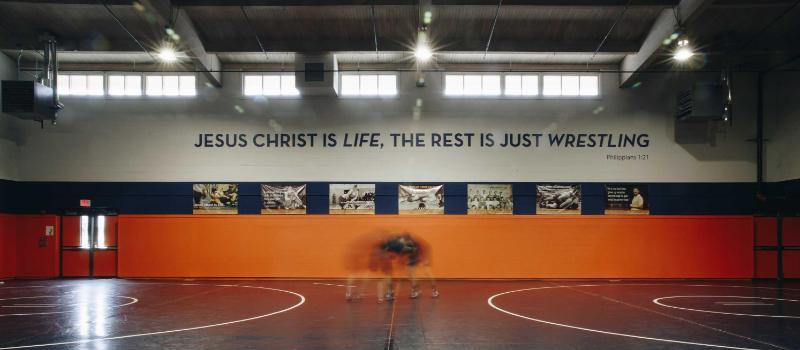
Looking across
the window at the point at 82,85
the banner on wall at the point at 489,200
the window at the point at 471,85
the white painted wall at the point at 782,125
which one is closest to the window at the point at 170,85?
the window at the point at 82,85

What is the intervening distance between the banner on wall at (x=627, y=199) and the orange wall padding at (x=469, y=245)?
0.25m

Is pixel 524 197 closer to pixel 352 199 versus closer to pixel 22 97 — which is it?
pixel 352 199

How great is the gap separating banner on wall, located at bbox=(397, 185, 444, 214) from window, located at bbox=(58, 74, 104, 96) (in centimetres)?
975

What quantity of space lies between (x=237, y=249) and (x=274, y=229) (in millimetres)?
1257

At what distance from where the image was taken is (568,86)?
1859 cm

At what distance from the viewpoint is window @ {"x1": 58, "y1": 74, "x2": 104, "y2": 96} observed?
1861 centimetres

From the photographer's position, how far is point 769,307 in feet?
39.1

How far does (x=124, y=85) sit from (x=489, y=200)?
11.6 m

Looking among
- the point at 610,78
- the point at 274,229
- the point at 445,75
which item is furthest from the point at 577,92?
the point at 274,229

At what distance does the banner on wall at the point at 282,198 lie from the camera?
18.3m

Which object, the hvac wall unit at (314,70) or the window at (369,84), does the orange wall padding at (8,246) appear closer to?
the hvac wall unit at (314,70)

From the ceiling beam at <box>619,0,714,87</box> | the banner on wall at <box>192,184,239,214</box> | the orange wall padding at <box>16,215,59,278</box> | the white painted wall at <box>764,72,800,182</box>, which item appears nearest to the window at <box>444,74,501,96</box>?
the ceiling beam at <box>619,0,714,87</box>

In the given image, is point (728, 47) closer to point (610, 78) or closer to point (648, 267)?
point (610, 78)

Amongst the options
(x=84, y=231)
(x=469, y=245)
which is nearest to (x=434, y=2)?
(x=469, y=245)
